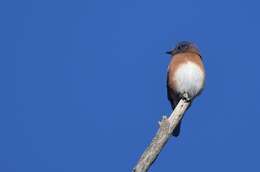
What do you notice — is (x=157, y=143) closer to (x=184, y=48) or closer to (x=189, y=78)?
(x=189, y=78)

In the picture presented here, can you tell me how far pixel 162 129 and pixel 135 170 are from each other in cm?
105

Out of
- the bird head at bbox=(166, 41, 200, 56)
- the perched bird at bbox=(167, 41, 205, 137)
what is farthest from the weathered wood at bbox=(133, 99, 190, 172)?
the bird head at bbox=(166, 41, 200, 56)

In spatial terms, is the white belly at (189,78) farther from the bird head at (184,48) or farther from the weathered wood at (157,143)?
the weathered wood at (157,143)

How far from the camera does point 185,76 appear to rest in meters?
14.0

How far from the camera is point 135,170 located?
9.77m

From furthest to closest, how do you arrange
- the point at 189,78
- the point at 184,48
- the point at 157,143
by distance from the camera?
the point at 184,48, the point at 189,78, the point at 157,143

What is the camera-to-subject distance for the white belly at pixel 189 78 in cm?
1389

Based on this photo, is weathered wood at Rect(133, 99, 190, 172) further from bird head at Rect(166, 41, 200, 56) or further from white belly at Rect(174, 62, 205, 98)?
bird head at Rect(166, 41, 200, 56)

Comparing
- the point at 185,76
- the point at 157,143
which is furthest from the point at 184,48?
the point at 157,143

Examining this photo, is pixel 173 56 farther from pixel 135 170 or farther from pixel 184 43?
pixel 135 170

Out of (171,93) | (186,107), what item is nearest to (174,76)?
(171,93)

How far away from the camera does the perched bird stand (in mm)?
13898

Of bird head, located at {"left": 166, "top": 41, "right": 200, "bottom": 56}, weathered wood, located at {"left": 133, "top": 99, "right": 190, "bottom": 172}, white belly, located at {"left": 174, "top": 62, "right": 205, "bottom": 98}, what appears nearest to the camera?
weathered wood, located at {"left": 133, "top": 99, "right": 190, "bottom": 172}

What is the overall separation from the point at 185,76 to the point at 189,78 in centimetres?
12
